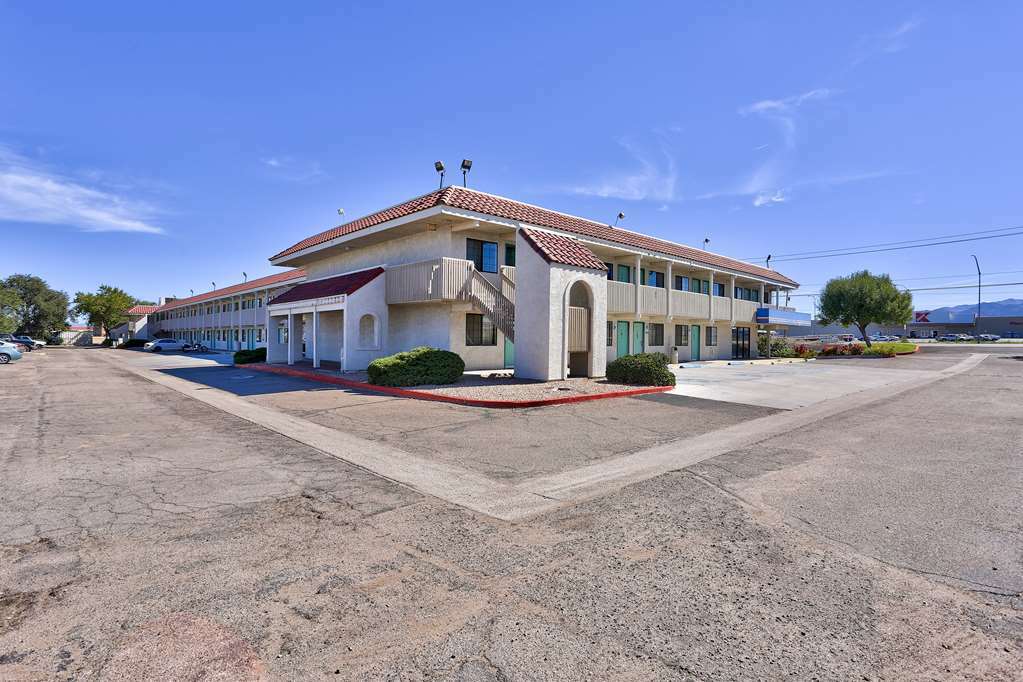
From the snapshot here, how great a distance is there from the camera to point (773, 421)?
36.3 feet

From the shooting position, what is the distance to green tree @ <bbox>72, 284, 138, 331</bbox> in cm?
7206

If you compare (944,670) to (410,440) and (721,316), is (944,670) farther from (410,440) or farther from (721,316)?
(721,316)

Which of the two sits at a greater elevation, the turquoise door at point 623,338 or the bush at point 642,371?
the turquoise door at point 623,338

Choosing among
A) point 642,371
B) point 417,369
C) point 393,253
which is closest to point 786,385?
point 642,371

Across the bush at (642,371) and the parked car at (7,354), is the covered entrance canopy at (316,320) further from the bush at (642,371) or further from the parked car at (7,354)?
the parked car at (7,354)

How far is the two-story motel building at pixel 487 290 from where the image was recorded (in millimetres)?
17375

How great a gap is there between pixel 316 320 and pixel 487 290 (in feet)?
26.2

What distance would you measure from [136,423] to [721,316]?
102 feet

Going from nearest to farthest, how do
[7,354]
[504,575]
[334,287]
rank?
[504,575] < [334,287] < [7,354]

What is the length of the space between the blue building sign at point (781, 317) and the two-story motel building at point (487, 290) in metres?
6.82

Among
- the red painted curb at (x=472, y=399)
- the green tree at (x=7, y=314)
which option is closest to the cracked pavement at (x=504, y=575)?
the red painted curb at (x=472, y=399)

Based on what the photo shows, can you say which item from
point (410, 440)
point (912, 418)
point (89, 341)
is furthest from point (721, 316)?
point (89, 341)

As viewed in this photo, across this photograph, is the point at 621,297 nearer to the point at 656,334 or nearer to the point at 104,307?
the point at 656,334

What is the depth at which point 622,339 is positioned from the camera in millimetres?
27234
